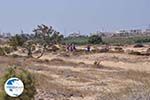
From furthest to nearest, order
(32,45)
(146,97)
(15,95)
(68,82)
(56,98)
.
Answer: (32,45), (68,82), (56,98), (146,97), (15,95)

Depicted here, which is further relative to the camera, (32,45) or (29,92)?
(32,45)

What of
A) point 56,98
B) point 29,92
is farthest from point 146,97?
point 56,98

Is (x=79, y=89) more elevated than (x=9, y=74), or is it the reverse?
(x=9, y=74)

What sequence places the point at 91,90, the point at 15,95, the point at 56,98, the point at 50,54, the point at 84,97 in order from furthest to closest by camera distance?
the point at 50,54
the point at 91,90
the point at 84,97
the point at 56,98
the point at 15,95

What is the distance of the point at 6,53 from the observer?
6041cm

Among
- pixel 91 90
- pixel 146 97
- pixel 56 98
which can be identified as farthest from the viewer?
pixel 91 90

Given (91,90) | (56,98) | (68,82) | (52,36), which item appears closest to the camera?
(56,98)

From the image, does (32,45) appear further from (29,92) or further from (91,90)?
(29,92)

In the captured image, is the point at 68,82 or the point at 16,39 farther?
the point at 16,39

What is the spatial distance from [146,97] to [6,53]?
51.2 metres

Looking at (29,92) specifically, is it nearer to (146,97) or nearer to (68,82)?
(146,97)

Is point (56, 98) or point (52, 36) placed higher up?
point (52, 36)

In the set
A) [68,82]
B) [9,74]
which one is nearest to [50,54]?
[68,82]

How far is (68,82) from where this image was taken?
2622cm
